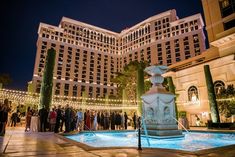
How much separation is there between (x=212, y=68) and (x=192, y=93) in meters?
4.99

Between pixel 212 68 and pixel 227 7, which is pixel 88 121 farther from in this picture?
pixel 227 7

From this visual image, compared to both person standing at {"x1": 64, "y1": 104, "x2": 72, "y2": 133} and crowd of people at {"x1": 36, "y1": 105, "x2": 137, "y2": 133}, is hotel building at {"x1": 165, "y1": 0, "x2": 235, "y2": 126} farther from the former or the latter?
person standing at {"x1": 64, "y1": 104, "x2": 72, "y2": 133}

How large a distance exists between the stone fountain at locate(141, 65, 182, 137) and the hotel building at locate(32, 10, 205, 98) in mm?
64985

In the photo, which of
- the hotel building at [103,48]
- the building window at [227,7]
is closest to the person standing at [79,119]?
the building window at [227,7]

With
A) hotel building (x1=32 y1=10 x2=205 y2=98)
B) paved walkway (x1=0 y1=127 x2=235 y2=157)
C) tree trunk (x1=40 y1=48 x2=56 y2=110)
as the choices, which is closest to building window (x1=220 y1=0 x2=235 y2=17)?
tree trunk (x1=40 y1=48 x2=56 y2=110)

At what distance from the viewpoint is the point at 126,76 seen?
2914cm

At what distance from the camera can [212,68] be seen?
78.2ft

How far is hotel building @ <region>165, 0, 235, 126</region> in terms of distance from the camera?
74.2 ft

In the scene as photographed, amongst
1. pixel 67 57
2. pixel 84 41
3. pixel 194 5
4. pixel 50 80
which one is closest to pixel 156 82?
pixel 50 80

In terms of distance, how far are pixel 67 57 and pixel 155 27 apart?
4525 centimetres

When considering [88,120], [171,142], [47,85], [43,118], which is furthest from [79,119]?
[171,142]

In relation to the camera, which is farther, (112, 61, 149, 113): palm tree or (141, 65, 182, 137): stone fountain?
(112, 61, 149, 113): palm tree

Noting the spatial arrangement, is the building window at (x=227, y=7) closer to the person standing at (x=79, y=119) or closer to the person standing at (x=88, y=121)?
the person standing at (x=88, y=121)

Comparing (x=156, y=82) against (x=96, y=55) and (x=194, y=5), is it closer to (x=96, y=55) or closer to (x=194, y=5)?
(x=96, y=55)
